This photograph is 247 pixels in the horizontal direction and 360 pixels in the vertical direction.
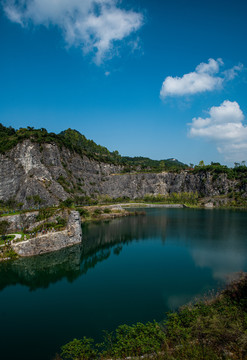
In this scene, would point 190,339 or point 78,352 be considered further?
point 78,352

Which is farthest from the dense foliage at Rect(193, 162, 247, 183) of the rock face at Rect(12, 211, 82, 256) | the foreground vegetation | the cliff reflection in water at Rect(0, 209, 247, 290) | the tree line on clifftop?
the foreground vegetation

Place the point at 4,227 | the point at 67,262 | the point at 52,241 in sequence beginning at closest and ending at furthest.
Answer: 1. the point at 67,262
2. the point at 52,241
3. the point at 4,227

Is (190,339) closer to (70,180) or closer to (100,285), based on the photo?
(100,285)

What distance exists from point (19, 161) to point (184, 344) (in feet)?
228

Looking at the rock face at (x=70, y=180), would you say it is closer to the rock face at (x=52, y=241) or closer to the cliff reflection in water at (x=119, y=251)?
the cliff reflection in water at (x=119, y=251)

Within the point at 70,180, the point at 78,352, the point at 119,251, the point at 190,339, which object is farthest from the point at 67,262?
the point at 70,180

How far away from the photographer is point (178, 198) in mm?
107000

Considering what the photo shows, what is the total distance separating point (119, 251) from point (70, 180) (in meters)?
53.9

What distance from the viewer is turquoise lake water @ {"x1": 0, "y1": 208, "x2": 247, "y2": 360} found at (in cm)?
1452

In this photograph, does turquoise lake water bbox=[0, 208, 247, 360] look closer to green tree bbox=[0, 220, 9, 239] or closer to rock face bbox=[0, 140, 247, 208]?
green tree bbox=[0, 220, 9, 239]

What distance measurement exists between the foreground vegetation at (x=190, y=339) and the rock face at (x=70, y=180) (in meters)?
50.5

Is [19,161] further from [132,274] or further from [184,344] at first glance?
[184,344]

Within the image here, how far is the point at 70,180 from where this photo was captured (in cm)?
8281

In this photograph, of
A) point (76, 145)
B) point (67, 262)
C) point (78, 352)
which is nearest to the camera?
point (78, 352)
